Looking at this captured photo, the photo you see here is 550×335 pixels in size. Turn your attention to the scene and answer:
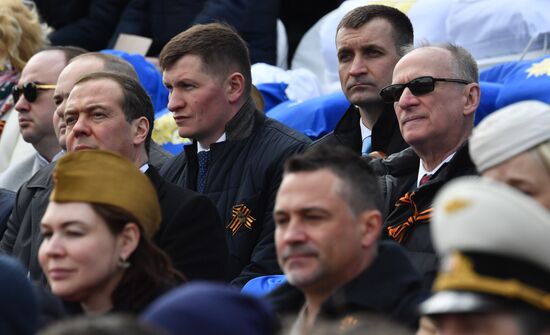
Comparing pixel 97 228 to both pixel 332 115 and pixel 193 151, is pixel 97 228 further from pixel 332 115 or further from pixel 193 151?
pixel 332 115

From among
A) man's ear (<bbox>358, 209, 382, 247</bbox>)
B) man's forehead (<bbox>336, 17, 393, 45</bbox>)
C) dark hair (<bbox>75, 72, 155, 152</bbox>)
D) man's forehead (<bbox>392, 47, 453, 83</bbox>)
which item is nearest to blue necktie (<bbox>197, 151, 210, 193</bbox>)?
dark hair (<bbox>75, 72, 155, 152</bbox>)

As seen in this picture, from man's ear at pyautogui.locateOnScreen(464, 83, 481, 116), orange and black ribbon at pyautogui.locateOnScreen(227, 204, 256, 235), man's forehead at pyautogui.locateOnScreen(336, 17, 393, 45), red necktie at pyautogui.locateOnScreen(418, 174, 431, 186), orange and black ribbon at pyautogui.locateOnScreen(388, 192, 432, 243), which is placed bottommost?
orange and black ribbon at pyautogui.locateOnScreen(227, 204, 256, 235)

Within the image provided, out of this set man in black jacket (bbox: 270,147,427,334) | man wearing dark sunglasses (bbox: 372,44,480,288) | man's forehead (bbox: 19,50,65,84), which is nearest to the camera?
man in black jacket (bbox: 270,147,427,334)

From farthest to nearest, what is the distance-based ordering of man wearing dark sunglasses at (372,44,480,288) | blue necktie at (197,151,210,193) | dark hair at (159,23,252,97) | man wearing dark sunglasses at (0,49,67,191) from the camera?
man wearing dark sunglasses at (0,49,67,191) < dark hair at (159,23,252,97) < blue necktie at (197,151,210,193) < man wearing dark sunglasses at (372,44,480,288)

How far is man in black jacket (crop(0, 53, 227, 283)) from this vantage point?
589 cm

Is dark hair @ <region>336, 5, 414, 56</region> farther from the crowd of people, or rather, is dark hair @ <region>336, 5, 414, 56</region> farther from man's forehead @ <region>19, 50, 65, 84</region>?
man's forehead @ <region>19, 50, 65, 84</region>

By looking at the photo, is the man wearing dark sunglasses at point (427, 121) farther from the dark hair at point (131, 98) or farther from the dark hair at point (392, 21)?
the dark hair at point (131, 98)

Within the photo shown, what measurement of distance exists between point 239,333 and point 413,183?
2.73m

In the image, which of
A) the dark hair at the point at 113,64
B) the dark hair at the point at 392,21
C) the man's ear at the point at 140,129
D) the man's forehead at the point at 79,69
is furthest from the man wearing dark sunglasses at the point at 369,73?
the man's forehead at the point at 79,69

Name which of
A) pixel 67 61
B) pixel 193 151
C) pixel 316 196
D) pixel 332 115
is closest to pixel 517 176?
pixel 316 196

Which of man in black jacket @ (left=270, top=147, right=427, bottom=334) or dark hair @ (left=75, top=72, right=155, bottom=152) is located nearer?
man in black jacket @ (left=270, top=147, right=427, bottom=334)

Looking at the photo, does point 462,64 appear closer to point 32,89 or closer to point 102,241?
point 102,241

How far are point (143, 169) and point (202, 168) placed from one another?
1.69 feet

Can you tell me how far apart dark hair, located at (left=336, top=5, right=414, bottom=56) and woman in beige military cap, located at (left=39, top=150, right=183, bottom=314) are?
2.13m
